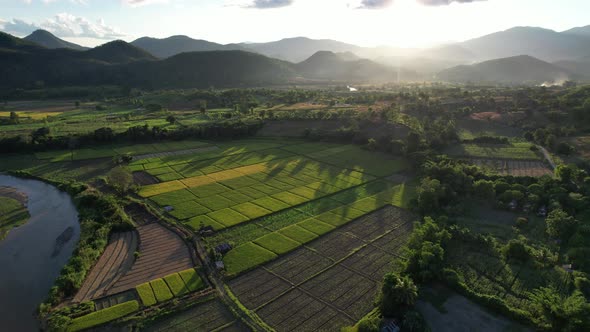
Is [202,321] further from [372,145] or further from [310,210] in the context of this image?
[372,145]

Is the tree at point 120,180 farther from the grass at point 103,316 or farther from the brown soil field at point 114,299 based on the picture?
the grass at point 103,316

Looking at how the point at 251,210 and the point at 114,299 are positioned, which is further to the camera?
the point at 251,210

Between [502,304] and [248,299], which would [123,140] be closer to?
[248,299]

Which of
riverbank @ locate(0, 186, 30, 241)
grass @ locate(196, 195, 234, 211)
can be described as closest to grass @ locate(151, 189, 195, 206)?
grass @ locate(196, 195, 234, 211)

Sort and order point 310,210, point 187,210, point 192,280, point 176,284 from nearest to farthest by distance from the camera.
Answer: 1. point 176,284
2. point 192,280
3. point 187,210
4. point 310,210

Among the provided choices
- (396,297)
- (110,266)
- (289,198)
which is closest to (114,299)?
(110,266)

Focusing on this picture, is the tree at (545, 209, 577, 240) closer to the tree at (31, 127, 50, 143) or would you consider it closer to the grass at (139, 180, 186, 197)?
the grass at (139, 180, 186, 197)

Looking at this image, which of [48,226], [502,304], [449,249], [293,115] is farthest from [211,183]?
[293,115]
